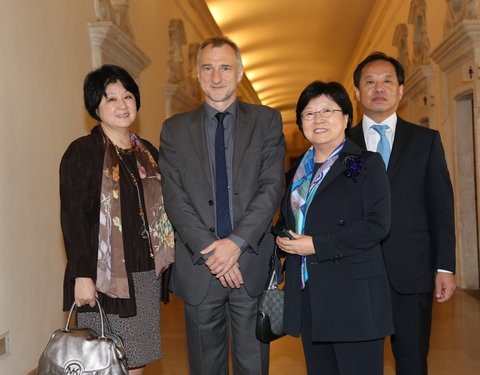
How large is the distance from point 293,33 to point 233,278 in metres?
16.9

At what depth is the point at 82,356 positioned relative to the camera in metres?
2.75

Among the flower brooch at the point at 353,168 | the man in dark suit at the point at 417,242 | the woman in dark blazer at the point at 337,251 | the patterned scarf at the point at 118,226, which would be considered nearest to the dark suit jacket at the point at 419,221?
the man in dark suit at the point at 417,242

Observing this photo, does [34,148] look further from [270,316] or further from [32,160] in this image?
[270,316]

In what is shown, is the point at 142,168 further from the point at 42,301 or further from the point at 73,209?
the point at 42,301

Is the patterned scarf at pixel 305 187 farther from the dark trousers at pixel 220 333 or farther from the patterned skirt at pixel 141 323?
the patterned skirt at pixel 141 323

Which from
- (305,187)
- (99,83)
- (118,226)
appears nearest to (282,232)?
(305,187)

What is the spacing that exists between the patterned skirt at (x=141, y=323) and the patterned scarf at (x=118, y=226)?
0.09 metres

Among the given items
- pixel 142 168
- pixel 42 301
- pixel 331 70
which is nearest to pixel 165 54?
pixel 42 301

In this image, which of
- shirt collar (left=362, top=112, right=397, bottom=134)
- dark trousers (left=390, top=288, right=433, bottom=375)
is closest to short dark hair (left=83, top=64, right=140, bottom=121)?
shirt collar (left=362, top=112, right=397, bottom=134)

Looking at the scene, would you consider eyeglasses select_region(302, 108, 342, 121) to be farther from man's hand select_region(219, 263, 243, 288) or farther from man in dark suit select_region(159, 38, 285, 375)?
man's hand select_region(219, 263, 243, 288)

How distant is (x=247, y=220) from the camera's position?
10.0 feet

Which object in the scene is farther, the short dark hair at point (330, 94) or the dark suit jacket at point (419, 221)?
the dark suit jacket at point (419, 221)

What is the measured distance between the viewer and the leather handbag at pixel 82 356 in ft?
8.99

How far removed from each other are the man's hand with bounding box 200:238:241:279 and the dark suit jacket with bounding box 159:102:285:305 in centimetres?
5
